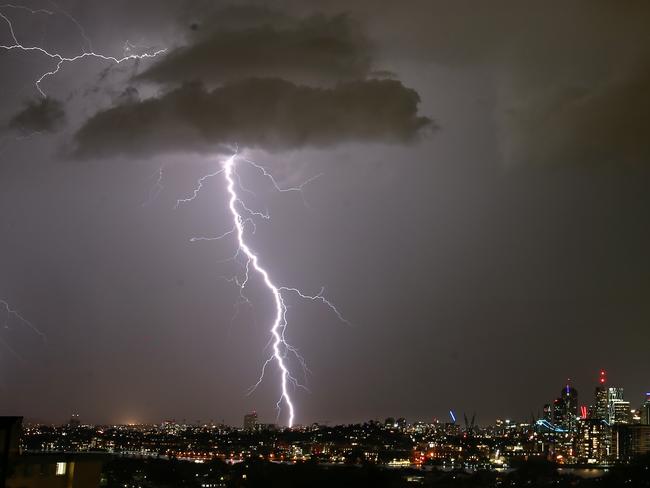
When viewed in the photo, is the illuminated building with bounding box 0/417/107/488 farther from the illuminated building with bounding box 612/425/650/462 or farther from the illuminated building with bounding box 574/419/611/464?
the illuminated building with bounding box 612/425/650/462

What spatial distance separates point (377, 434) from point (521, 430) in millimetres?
35340

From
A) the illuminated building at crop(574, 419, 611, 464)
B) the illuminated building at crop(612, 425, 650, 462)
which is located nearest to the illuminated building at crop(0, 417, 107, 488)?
the illuminated building at crop(574, 419, 611, 464)

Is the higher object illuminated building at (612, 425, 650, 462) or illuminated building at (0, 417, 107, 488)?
illuminated building at (0, 417, 107, 488)

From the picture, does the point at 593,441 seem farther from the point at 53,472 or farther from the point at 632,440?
the point at 53,472

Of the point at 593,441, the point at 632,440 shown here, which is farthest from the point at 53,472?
the point at 593,441

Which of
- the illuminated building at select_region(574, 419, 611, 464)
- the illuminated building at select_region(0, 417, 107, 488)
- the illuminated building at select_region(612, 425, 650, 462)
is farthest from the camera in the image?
the illuminated building at select_region(574, 419, 611, 464)

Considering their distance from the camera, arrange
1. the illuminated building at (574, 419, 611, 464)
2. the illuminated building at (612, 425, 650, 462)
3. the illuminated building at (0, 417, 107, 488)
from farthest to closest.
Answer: the illuminated building at (574, 419, 611, 464), the illuminated building at (612, 425, 650, 462), the illuminated building at (0, 417, 107, 488)

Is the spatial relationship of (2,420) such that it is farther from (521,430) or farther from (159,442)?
(521,430)

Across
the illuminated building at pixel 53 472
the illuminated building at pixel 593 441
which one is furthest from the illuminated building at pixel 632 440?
the illuminated building at pixel 53 472

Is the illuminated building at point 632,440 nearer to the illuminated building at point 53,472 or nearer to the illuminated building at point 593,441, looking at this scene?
the illuminated building at point 593,441

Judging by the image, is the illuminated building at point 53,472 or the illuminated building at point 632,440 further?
the illuminated building at point 632,440

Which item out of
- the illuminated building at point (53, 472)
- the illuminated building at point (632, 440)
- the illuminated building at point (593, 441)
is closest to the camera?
the illuminated building at point (53, 472)

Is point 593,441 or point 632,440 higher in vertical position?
point 632,440

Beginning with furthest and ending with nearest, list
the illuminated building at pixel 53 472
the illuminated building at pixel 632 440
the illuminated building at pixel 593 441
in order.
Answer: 1. the illuminated building at pixel 593 441
2. the illuminated building at pixel 632 440
3. the illuminated building at pixel 53 472
